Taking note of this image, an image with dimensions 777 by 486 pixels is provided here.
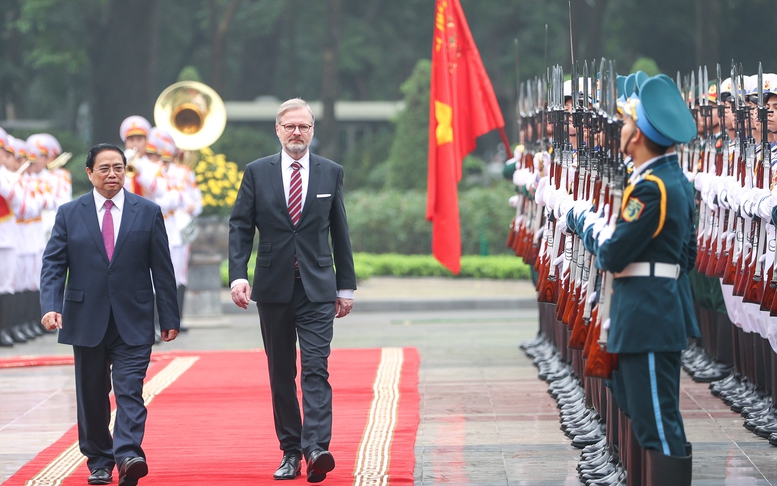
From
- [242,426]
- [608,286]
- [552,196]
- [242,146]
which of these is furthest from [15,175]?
[242,146]

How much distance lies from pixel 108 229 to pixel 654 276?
282 cm

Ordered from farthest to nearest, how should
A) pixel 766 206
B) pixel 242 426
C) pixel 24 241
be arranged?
pixel 24 241, pixel 242 426, pixel 766 206

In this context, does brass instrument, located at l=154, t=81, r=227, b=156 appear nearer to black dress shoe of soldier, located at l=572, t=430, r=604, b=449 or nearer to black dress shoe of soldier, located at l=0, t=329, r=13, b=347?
black dress shoe of soldier, located at l=0, t=329, r=13, b=347

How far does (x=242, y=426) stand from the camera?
835cm

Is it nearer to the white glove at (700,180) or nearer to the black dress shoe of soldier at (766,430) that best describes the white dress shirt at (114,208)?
the black dress shoe of soldier at (766,430)

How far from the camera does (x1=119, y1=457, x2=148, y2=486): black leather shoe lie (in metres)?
6.45

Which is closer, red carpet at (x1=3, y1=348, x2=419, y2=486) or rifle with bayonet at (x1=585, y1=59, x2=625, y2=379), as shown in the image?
rifle with bayonet at (x1=585, y1=59, x2=625, y2=379)

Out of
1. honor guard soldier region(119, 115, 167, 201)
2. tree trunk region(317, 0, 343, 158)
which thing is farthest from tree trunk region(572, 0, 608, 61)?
honor guard soldier region(119, 115, 167, 201)

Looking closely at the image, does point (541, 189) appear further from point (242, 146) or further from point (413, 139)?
point (242, 146)

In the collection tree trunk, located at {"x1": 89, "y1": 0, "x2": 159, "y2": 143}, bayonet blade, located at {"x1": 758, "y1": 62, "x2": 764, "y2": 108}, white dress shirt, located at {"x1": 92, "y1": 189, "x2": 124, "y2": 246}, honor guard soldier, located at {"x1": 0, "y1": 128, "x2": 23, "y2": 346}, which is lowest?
honor guard soldier, located at {"x1": 0, "y1": 128, "x2": 23, "y2": 346}

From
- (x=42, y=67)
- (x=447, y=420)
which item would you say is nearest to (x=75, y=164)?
(x=42, y=67)

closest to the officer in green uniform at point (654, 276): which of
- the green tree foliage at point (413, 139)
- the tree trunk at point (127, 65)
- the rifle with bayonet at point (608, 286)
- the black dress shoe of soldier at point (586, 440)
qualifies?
the rifle with bayonet at point (608, 286)

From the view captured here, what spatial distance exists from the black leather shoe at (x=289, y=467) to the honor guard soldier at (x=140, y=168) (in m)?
6.18

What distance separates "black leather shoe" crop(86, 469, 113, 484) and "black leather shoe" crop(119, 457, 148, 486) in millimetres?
260
